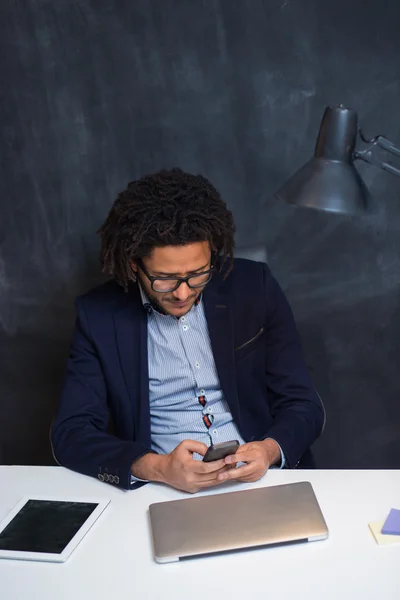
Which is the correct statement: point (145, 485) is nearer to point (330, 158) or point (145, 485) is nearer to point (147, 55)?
point (330, 158)

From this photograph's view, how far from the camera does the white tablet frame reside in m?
1.40

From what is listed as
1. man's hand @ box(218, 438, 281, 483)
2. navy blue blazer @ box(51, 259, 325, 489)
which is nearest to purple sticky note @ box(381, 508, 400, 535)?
man's hand @ box(218, 438, 281, 483)

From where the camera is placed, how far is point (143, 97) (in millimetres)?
2424

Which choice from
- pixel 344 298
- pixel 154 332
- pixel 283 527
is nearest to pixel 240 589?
pixel 283 527

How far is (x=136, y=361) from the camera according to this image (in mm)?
1981

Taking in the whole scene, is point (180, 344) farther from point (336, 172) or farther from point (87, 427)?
point (336, 172)

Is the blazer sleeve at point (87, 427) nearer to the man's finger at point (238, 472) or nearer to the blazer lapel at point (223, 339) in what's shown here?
the man's finger at point (238, 472)

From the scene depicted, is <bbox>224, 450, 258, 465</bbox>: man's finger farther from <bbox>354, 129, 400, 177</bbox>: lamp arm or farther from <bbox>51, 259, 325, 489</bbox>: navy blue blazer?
<bbox>354, 129, 400, 177</bbox>: lamp arm

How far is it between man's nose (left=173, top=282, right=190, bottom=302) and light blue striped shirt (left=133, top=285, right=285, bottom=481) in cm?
19

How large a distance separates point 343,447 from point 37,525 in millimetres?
1542

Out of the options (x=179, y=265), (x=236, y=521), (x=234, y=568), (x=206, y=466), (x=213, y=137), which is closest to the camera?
(x=234, y=568)

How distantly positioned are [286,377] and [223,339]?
21cm

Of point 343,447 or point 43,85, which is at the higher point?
point 43,85

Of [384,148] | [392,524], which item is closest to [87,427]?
[392,524]
